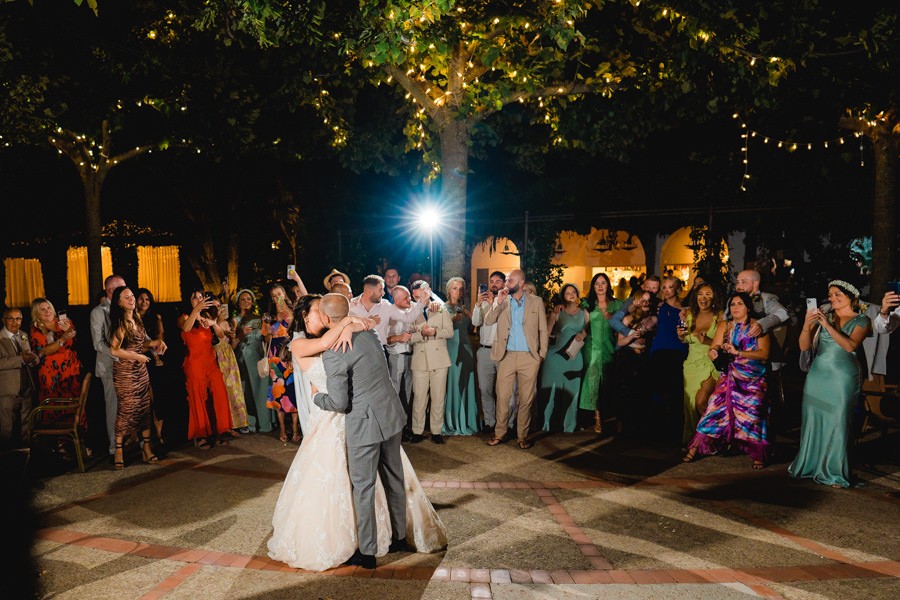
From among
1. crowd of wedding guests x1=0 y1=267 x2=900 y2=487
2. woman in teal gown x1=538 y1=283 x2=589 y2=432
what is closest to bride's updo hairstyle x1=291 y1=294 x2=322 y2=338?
crowd of wedding guests x1=0 y1=267 x2=900 y2=487

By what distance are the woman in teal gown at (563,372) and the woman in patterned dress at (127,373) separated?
4.86 meters

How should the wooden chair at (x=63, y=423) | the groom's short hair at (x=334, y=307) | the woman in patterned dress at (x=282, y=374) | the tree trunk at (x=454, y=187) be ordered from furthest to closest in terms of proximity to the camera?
the tree trunk at (x=454, y=187), the woman in patterned dress at (x=282, y=374), the wooden chair at (x=63, y=423), the groom's short hair at (x=334, y=307)

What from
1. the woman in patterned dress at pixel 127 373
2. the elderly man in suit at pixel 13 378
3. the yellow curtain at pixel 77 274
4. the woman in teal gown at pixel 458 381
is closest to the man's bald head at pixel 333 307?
the woman in patterned dress at pixel 127 373

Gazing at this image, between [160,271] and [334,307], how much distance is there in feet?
62.1

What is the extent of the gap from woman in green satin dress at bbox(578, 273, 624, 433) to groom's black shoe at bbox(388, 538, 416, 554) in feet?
13.5

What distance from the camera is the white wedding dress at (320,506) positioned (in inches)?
156

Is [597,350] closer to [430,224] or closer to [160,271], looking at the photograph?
[430,224]

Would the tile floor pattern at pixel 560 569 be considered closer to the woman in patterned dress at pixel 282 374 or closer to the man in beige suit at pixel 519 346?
the man in beige suit at pixel 519 346

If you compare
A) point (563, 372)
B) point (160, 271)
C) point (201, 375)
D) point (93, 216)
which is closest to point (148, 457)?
point (201, 375)

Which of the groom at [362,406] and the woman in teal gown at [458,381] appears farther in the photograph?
the woman in teal gown at [458,381]

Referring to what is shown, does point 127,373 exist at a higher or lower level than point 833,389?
higher

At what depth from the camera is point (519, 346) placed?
23.3 ft

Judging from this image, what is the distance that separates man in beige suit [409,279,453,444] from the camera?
7363mm

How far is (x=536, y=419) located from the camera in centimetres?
809
